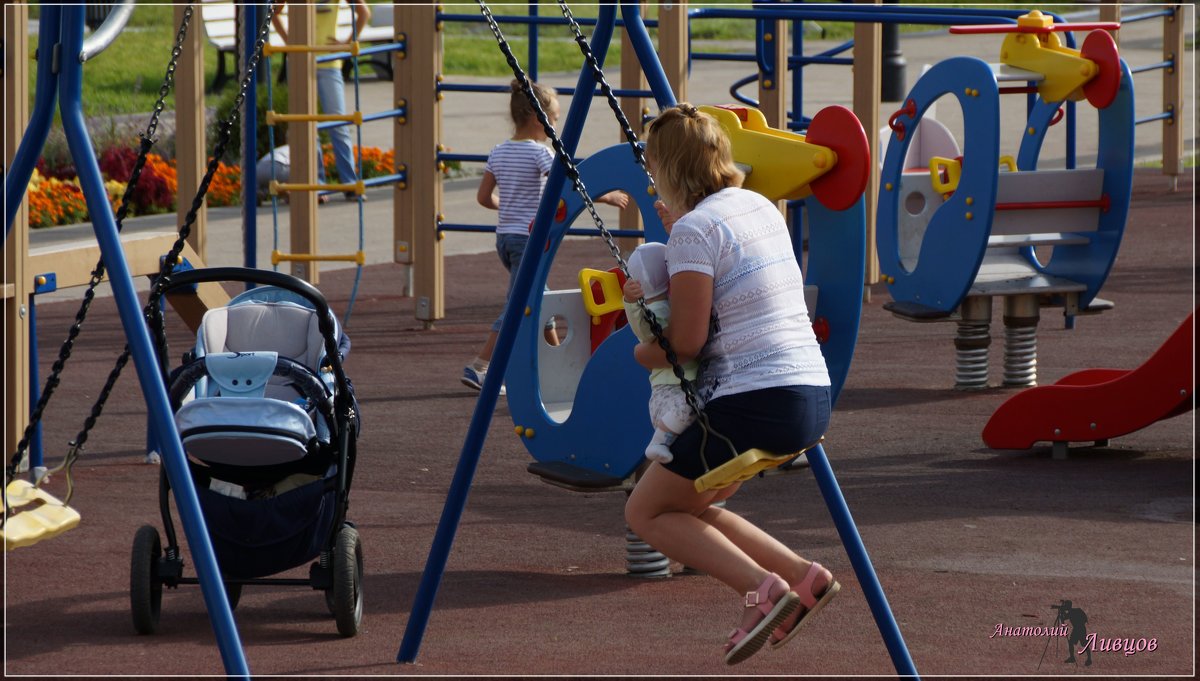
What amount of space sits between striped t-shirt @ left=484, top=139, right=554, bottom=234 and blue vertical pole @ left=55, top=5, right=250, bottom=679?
16.6 feet

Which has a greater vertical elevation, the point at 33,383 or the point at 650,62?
the point at 650,62

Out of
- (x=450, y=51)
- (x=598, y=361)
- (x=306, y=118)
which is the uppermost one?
(x=450, y=51)

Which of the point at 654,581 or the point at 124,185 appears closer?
the point at 654,581

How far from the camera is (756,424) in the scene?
157 inches

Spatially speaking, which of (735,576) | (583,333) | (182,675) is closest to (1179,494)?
(583,333)

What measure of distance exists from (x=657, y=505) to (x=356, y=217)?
1033 centimetres

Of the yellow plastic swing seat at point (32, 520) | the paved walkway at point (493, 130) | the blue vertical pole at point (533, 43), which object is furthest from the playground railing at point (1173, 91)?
the yellow plastic swing seat at point (32, 520)

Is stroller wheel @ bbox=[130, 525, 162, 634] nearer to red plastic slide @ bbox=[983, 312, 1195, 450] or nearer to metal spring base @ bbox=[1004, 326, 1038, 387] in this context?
red plastic slide @ bbox=[983, 312, 1195, 450]

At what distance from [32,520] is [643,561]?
7.07 feet

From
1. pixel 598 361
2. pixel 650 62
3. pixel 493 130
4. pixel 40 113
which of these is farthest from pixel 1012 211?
pixel 493 130

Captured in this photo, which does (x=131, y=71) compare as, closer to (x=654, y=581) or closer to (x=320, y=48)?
(x=320, y=48)

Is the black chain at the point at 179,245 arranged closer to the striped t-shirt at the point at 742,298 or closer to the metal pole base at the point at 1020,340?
the striped t-shirt at the point at 742,298

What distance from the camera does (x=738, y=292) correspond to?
4.02 m
